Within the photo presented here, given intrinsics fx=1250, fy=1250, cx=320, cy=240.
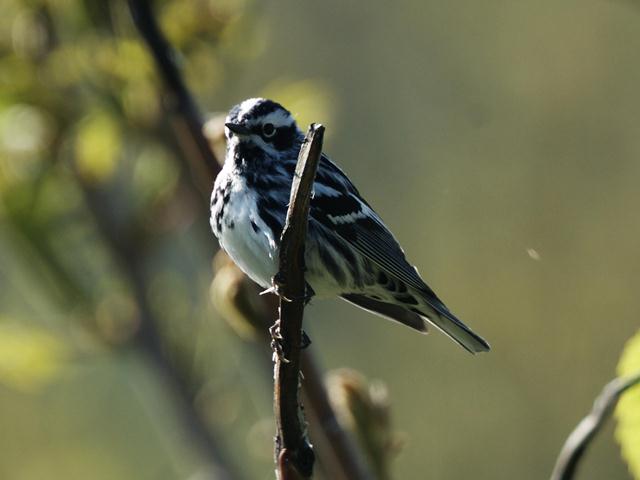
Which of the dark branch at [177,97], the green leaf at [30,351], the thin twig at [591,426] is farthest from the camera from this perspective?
the green leaf at [30,351]

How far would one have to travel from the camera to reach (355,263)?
2889mm

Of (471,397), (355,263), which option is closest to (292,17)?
(471,397)

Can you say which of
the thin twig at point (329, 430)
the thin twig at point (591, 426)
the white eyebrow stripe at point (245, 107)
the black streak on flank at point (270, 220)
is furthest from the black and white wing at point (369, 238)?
Result: the thin twig at point (591, 426)

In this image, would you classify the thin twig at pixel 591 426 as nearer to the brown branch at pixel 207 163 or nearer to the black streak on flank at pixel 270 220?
the brown branch at pixel 207 163

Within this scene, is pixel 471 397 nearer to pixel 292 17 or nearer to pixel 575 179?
pixel 575 179

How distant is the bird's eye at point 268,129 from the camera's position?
2.90m

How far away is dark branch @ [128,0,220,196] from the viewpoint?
2.55 m

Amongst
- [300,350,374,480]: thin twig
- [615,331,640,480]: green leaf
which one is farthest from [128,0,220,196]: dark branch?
[615,331,640,480]: green leaf

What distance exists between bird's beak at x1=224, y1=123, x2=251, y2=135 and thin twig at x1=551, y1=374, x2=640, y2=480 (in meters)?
1.37

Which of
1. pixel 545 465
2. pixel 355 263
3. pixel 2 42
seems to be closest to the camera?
pixel 355 263

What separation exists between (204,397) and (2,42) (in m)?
1.17

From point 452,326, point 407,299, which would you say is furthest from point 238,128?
point 452,326

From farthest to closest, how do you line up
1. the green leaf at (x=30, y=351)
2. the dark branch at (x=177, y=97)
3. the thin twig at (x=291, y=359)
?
the green leaf at (x=30, y=351) < the dark branch at (x=177, y=97) < the thin twig at (x=291, y=359)

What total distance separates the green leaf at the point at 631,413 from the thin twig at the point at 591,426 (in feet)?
0.27
